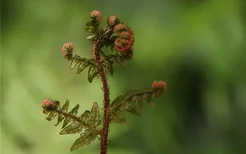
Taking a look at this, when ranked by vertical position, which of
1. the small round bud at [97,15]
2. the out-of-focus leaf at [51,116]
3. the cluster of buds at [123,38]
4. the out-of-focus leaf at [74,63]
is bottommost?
the out-of-focus leaf at [51,116]

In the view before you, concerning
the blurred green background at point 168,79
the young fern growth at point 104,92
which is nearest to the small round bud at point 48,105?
the young fern growth at point 104,92

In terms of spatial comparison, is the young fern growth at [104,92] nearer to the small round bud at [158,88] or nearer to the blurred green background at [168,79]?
the small round bud at [158,88]

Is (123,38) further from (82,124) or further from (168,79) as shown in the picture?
(168,79)

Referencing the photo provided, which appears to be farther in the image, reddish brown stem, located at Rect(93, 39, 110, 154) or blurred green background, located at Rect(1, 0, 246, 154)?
blurred green background, located at Rect(1, 0, 246, 154)

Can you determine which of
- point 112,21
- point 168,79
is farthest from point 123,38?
point 168,79

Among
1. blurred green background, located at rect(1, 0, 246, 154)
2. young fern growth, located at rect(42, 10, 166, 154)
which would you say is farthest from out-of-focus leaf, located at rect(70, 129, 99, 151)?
blurred green background, located at rect(1, 0, 246, 154)

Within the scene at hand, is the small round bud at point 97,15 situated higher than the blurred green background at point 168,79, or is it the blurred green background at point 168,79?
the blurred green background at point 168,79

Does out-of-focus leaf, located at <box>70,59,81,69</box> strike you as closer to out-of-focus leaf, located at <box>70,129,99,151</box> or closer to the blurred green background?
out-of-focus leaf, located at <box>70,129,99,151</box>
